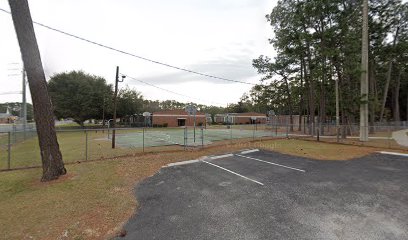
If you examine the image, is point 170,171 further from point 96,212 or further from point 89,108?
point 89,108

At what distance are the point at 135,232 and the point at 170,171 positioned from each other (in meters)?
5.19

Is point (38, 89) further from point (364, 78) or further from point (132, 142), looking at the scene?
point (364, 78)

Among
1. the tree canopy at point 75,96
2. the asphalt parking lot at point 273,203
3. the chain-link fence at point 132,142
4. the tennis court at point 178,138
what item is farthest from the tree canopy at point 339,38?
the tree canopy at point 75,96

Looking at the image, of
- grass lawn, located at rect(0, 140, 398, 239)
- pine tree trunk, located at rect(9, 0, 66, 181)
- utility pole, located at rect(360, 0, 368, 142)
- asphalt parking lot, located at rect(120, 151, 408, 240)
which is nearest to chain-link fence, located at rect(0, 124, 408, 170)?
utility pole, located at rect(360, 0, 368, 142)

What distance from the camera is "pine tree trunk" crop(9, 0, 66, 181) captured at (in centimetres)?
752

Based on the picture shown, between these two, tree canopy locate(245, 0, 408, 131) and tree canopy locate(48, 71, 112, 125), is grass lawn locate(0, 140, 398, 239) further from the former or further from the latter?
tree canopy locate(48, 71, 112, 125)

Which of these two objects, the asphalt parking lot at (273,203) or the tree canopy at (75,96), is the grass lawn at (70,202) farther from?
the tree canopy at (75,96)

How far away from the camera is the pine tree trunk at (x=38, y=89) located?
7.52m

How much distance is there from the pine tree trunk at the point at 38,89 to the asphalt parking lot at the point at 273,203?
3.57 m

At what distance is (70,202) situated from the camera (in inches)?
239

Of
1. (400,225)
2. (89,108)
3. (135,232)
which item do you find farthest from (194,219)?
(89,108)

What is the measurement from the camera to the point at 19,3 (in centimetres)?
747

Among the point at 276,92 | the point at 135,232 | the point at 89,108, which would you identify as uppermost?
the point at 276,92

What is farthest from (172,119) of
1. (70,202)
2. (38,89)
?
(70,202)
